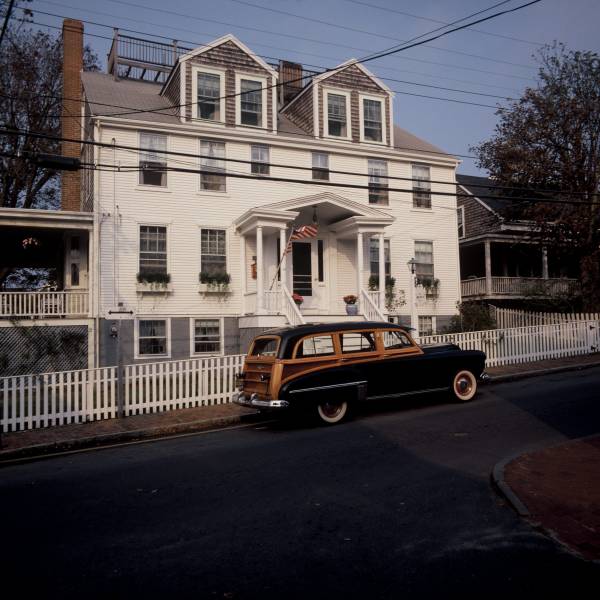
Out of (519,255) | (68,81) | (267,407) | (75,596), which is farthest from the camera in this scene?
(519,255)

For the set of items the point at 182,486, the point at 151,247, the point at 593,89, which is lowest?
the point at 182,486

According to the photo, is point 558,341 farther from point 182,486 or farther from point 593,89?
point 182,486

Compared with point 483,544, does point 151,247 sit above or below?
above

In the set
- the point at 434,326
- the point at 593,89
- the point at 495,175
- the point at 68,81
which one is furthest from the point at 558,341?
the point at 68,81

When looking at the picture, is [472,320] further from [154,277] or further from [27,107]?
[27,107]

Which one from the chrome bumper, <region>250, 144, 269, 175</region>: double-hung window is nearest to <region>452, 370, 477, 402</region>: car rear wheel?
the chrome bumper

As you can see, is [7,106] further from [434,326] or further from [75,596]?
[75,596]

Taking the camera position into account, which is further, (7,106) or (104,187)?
(7,106)

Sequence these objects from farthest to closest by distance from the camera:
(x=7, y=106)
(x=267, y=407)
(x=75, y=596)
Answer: (x=7, y=106) < (x=267, y=407) < (x=75, y=596)

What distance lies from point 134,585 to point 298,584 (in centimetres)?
127

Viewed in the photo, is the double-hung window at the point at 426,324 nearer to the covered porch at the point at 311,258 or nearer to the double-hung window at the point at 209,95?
the covered porch at the point at 311,258

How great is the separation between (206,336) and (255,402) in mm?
10046

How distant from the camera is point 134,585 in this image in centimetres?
443

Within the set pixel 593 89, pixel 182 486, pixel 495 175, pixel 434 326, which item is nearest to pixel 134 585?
pixel 182 486
